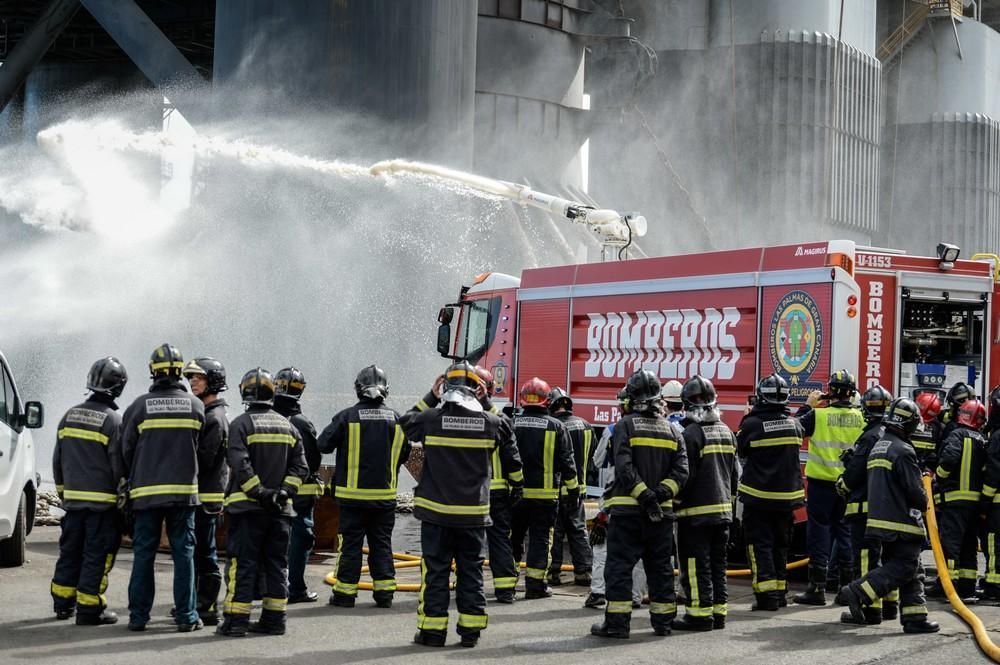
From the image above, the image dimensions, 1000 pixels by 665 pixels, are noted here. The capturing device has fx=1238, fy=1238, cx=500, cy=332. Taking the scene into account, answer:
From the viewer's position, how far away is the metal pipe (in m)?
31.6

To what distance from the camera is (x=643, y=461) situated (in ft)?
27.8

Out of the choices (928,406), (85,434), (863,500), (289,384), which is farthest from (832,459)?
(85,434)

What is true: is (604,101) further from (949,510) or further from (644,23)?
(949,510)

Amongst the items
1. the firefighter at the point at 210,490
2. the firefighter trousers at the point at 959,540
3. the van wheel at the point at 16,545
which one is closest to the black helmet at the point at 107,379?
the firefighter at the point at 210,490

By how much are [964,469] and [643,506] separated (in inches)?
141

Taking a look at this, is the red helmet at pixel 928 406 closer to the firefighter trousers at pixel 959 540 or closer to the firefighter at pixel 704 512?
the firefighter trousers at pixel 959 540

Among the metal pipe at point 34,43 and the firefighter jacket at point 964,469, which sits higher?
the metal pipe at point 34,43

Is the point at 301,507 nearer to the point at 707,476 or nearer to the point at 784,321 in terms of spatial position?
the point at 707,476

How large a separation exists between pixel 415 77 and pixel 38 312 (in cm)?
1244

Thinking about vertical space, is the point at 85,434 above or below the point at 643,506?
above

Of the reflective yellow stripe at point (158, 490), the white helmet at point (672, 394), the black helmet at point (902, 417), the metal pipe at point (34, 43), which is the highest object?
the metal pipe at point (34, 43)

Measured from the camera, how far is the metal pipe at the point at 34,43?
31578 millimetres

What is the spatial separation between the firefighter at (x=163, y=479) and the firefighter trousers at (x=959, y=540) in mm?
6208

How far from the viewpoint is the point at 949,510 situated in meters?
10.5
